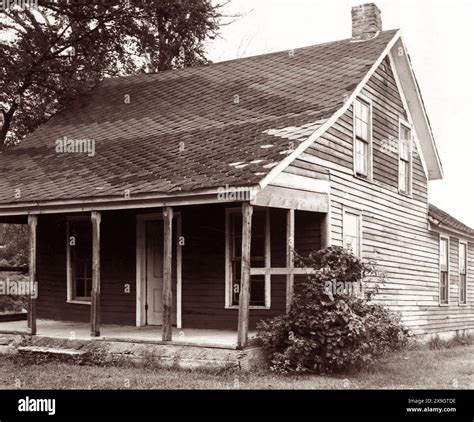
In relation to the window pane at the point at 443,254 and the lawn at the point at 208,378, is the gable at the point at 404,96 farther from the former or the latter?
the lawn at the point at 208,378

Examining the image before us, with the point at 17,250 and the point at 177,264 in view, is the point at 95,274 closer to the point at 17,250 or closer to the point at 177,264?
the point at 177,264

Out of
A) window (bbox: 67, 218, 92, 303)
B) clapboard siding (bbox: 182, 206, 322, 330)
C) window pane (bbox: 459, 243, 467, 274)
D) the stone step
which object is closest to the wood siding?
clapboard siding (bbox: 182, 206, 322, 330)

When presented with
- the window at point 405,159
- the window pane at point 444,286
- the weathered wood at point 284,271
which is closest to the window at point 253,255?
the weathered wood at point 284,271

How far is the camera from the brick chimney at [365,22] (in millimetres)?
17109

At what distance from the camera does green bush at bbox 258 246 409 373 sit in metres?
10.9

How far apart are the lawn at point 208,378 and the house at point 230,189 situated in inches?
32.2

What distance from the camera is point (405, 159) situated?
18.0 metres

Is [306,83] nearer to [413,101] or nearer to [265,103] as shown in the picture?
[265,103]

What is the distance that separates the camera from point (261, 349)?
11250 millimetres

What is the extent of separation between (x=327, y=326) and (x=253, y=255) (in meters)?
3.25

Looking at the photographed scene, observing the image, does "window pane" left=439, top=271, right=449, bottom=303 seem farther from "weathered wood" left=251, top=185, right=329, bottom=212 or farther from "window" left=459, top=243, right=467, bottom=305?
"weathered wood" left=251, top=185, right=329, bottom=212

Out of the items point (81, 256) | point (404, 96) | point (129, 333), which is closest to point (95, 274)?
point (129, 333)
